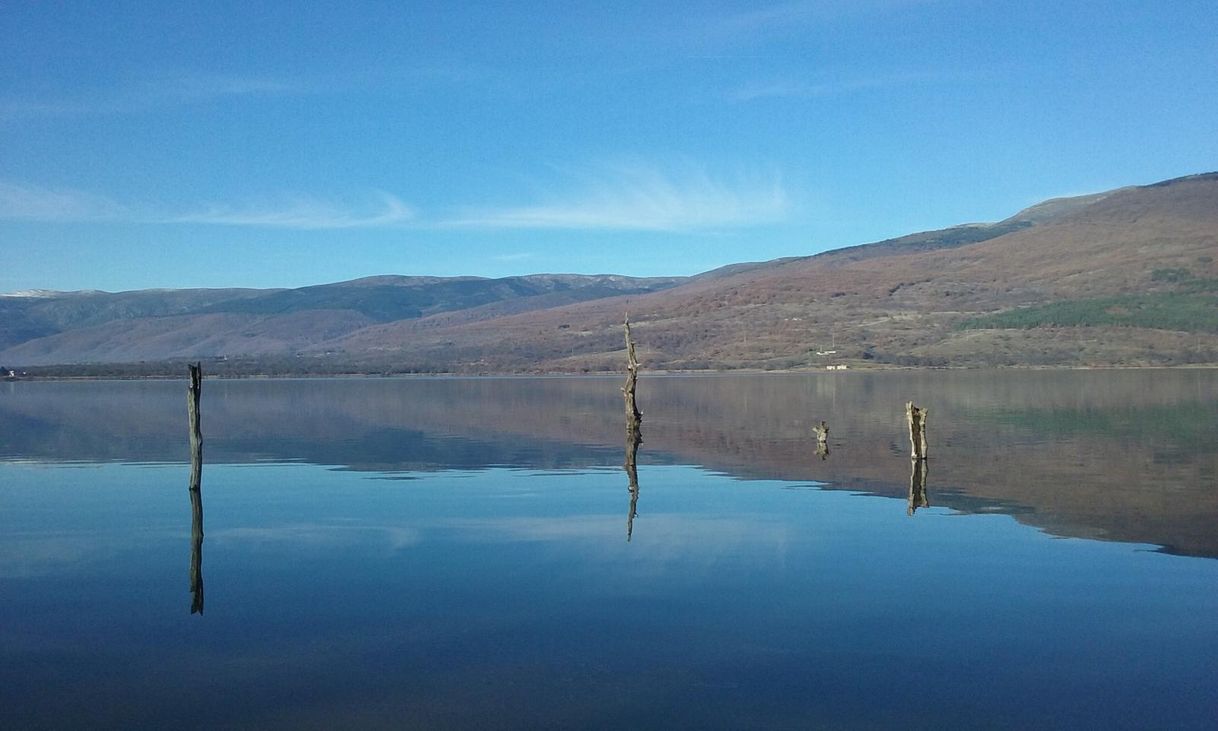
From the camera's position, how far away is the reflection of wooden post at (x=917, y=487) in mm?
26859

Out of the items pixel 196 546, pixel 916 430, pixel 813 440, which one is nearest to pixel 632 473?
pixel 916 430

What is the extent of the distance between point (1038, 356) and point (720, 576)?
153 meters

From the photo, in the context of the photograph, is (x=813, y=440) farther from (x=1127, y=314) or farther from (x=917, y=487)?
(x=1127, y=314)

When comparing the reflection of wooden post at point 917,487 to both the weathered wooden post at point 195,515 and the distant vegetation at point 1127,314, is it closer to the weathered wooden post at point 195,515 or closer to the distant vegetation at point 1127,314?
the weathered wooden post at point 195,515

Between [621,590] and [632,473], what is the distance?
54.9 feet

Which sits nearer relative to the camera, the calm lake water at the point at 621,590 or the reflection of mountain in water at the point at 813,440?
the calm lake water at the point at 621,590

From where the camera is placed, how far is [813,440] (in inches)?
1785

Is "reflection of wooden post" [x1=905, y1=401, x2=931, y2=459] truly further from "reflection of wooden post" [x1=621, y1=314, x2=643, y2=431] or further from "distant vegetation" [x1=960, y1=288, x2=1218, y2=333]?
"distant vegetation" [x1=960, y1=288, x2=1218, y2=333]

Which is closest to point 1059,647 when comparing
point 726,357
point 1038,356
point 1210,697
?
point 1210,697

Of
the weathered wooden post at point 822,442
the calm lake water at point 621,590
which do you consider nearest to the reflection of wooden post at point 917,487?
the calm lake water at point 621,590

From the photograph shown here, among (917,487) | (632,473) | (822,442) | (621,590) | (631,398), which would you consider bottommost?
(621,590)

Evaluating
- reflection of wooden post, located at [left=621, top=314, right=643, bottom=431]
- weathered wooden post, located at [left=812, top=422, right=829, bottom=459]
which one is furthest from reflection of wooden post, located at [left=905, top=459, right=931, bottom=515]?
reflection of wooden post, located at [left=621, top=314, right=643, bottom=431]

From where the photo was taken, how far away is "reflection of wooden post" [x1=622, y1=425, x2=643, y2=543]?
Answer: 80.6 feet

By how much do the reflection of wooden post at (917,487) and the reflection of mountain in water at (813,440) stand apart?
13.1 inches
